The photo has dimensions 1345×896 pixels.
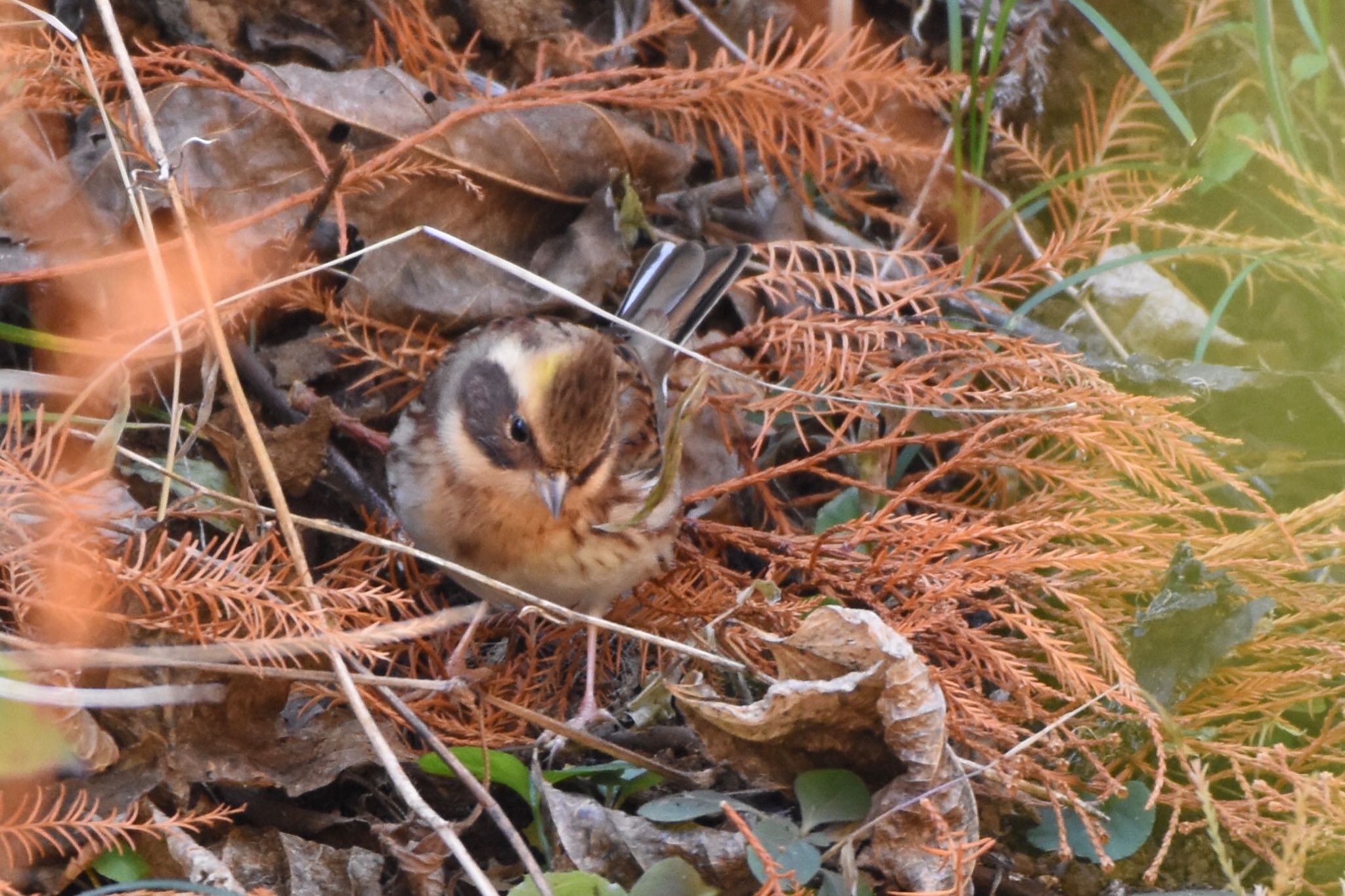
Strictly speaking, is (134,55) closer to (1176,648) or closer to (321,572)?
(321,572)

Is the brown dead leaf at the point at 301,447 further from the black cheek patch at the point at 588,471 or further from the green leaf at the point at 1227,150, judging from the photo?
the green leaf at the point at 1227,150

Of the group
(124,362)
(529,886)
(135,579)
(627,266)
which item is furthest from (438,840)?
(627,266)

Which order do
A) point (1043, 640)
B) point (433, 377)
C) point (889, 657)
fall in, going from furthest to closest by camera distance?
point (433, 377) < point (1043, 640) < point (889, 657)

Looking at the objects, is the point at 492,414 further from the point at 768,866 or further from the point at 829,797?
the point at 768,866

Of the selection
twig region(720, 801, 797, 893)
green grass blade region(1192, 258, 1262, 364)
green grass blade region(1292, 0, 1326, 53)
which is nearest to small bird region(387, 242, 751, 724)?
twig region(720, 801, 797, 893)

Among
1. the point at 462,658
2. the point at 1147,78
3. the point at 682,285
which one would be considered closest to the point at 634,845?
the point at 462,658

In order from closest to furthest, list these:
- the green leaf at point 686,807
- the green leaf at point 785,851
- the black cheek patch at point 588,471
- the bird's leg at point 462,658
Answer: the green leaf at point 785,851
the green leaf at point 686,807
the bird's leg at point 462,658
the black cheek patch at point 588,471

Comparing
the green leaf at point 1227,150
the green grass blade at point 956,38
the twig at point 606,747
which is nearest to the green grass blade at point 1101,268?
the green leaf at point 1227,150

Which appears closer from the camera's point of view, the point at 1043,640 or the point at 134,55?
the point at 1043,640
